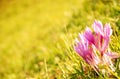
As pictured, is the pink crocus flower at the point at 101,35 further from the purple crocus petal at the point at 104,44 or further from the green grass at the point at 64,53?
the green grass at the point at 64,53

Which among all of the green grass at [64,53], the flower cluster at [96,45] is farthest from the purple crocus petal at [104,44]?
the green grass at [64,53]

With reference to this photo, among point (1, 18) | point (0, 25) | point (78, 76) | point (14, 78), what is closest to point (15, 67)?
point (14, 78)

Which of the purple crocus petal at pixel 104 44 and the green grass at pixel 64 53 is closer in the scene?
the purple crocus petal at pixel 104 44

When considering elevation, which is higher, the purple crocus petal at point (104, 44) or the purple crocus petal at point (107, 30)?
the purple crocus petal at point (107, 30)

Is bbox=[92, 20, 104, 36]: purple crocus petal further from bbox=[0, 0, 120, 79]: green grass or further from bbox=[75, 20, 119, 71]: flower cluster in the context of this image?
bbox=[0, 0, 120, 79]: green grass

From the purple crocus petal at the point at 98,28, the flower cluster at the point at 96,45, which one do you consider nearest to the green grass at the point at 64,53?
the flower cluster at the point at 96,45

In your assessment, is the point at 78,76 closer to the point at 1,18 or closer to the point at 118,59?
the point at 118,59

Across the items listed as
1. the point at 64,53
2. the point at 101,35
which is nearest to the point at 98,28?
the point at 101,35

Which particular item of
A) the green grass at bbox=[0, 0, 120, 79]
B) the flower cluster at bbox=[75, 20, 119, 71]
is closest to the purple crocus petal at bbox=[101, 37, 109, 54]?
the flower cluster at bbox=[75, 20, 119, 71]
